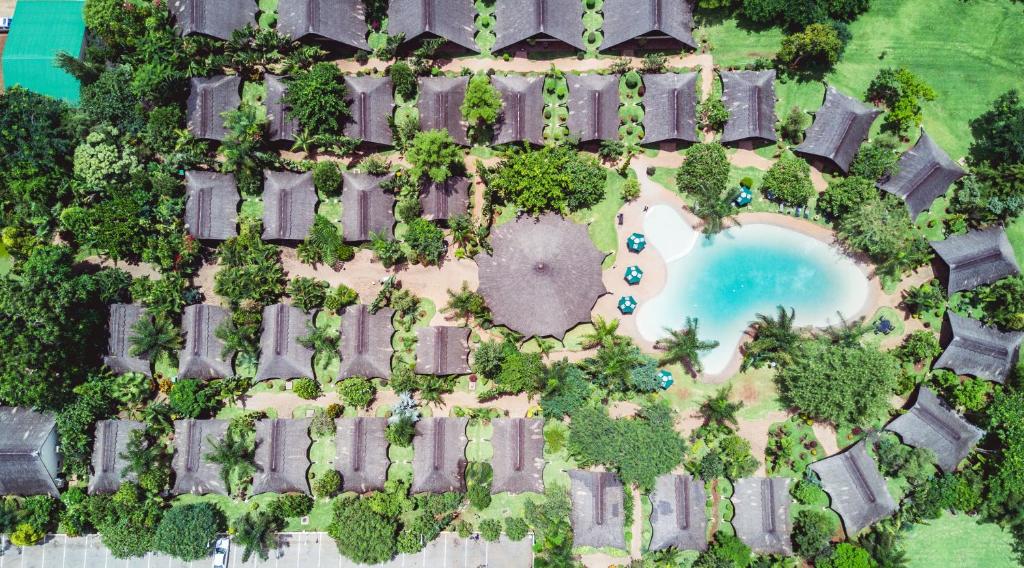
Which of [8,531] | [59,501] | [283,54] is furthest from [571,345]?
[8,531]

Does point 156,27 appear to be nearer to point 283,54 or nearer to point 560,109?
point 283,54

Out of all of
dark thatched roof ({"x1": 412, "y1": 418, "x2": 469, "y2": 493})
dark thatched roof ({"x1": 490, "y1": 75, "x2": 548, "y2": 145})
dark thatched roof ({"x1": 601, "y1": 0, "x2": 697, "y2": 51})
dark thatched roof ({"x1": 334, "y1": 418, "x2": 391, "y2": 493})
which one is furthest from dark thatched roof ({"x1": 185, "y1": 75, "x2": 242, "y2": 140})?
dark thatched roof ({"x1": 601, "y1": 0, "x2": 697, "y2": 51})

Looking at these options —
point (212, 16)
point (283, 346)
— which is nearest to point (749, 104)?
point (283, 346)

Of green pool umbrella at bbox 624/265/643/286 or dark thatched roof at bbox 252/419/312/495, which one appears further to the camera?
green pool umbrella at bbox 624/265/643/286

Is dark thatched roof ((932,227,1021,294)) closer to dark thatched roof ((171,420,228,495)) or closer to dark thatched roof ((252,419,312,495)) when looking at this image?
dark thatched roof ((252,419,312,495))

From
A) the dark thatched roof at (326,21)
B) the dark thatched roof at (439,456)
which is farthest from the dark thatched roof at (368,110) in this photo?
the dark thatched roof at (439,456)

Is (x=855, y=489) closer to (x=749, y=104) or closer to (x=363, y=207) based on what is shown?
(x=749, y=104)
